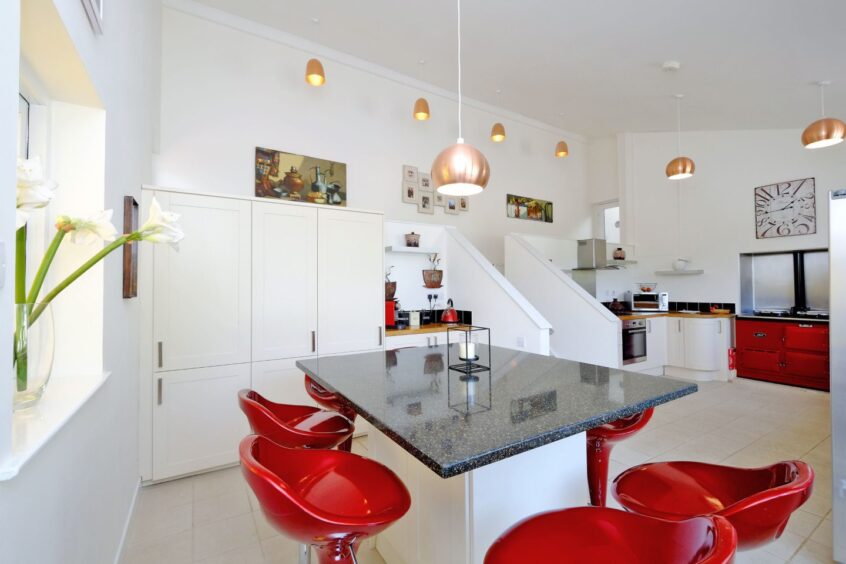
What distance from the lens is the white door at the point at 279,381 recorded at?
2.93 m

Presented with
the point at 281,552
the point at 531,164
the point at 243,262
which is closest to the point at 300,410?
the point at 281,552

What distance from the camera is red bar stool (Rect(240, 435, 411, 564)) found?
0.92m

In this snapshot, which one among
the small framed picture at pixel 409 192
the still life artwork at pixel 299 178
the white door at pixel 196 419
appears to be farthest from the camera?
the small framed picture at pixel 409 192

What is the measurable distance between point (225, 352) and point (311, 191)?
72.7 inches

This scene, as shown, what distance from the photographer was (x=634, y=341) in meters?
4.94

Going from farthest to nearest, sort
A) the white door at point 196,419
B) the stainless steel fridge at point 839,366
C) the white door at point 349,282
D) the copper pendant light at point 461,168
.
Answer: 1. the white door at point 349,282
2. the white door at point 196,419
3. the copper pendant light at point 461,168
4. the stainless steel fridge at point 839,366

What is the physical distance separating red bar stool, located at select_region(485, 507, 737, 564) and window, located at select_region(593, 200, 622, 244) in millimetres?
6406

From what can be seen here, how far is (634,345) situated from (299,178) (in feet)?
14.5

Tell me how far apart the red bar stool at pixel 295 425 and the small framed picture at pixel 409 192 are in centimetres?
317

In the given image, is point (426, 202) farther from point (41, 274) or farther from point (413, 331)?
point (41, 274)

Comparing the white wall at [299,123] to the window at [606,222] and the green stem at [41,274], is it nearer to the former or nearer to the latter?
the window at [606,222]

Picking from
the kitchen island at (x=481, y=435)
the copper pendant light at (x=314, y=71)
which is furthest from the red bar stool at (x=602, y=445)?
the copper pendant light at (x=314, y=71)

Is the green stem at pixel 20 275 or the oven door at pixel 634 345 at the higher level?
the green stem at pixel 20 275

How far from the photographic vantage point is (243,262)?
2.89 m
